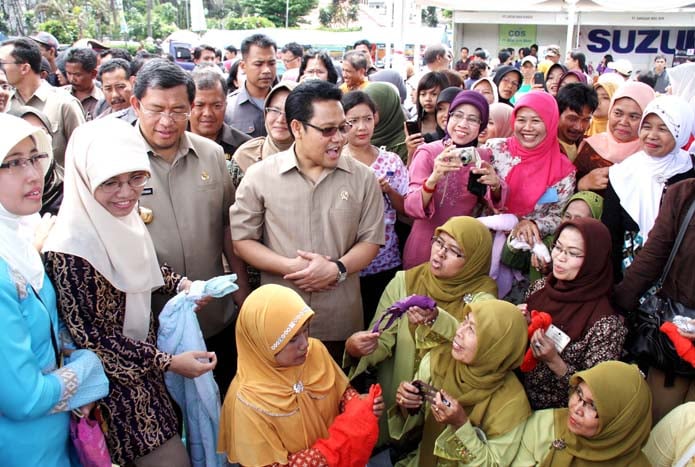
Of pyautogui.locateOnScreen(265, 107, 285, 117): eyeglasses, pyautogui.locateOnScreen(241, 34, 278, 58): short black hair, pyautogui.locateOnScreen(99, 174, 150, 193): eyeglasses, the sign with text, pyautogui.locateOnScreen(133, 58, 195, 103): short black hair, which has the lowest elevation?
pyautogui.locateOnScreen(99, 174, 150, 193): eyeglasses

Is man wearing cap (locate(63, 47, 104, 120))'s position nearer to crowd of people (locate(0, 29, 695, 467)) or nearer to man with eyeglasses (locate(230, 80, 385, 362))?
crowd of people (locate(0, 29, 695, 467))

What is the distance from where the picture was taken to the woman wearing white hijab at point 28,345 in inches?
66.1

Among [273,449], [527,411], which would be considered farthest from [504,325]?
[273,449]

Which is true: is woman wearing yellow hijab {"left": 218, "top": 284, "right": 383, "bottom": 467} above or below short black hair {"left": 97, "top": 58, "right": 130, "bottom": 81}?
below

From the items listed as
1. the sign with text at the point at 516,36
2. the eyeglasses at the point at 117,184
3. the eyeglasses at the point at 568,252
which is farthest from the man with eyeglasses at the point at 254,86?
the sign with text at the point at 516,36

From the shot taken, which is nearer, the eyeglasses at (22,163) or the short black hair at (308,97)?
the eyeglasses at (22,163)

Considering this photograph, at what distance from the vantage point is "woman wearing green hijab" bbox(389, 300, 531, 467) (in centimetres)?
231

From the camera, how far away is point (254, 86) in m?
4.66

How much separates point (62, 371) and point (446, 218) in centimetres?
219

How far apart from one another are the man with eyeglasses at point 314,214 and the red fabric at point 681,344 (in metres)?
1.37

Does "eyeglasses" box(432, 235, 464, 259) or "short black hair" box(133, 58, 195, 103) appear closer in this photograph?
"short black hair" box(133, 58, 195, 103)

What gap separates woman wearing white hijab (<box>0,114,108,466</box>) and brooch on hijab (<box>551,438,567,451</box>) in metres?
1.74

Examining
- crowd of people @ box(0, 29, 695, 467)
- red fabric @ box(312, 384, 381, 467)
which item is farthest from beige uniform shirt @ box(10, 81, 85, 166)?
red fabric @ box(312, 384, 381, 467)

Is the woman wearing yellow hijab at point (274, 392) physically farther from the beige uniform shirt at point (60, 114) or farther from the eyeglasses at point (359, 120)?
the beige uniform shirt at point (60, 114)
